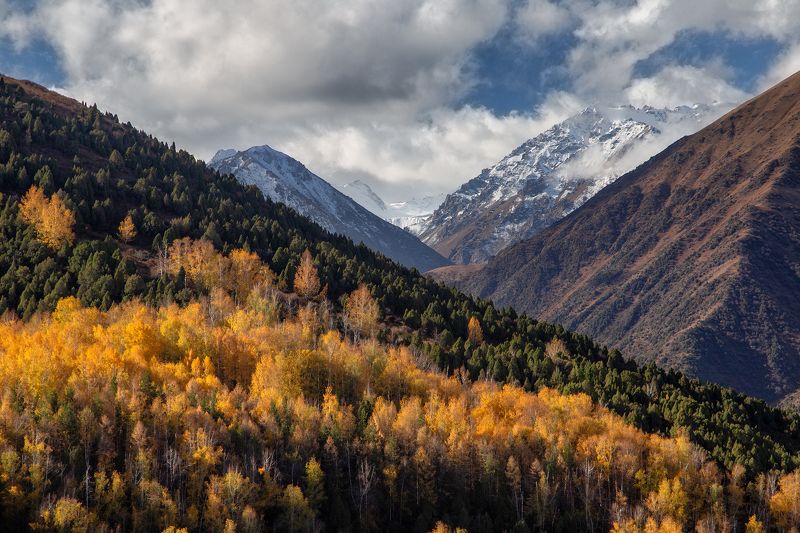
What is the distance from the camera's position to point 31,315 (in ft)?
416

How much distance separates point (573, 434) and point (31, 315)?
Answer: 347 ft

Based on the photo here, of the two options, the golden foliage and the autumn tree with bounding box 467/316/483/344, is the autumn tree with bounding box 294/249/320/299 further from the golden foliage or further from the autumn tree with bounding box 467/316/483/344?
the autumn tree with bounding box 467/316/483/344

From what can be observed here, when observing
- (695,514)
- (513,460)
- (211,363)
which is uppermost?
(211,363)

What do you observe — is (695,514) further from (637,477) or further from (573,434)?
(573,434)

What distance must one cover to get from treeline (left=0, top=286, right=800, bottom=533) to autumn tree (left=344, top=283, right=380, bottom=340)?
21.3 meters

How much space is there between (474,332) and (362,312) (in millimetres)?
29899

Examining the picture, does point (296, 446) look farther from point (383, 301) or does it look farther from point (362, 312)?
point (383, 301)

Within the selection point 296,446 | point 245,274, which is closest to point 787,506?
point 296,446

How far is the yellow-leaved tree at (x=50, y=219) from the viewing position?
6073 inches

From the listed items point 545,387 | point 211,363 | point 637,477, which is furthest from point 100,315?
point 637,477

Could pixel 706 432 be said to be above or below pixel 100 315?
below

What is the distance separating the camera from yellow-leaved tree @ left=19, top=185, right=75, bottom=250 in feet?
506

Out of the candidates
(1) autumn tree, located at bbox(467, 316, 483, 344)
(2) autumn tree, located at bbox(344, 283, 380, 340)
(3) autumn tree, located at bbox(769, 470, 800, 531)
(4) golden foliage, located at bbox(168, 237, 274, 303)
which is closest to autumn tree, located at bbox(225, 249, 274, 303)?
(4) golden foliage, located at bbox(168, 237, 274, 303)

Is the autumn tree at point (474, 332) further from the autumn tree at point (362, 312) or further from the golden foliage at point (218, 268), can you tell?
the golden foliage at point (218, 268)
